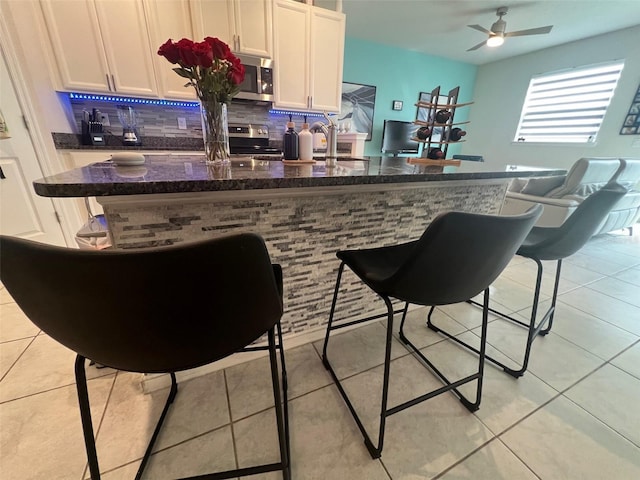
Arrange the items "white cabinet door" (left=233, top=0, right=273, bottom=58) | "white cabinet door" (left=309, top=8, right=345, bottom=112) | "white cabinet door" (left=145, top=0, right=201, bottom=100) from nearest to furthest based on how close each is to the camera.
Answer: "white cabinet door" (left=145, top=0, right=201, bottom=100) → "white cabinet door" (left=233, top=0, right=273, bottom=58) → "white cabinet door" (left=309, top=8, right=345, bottom=112)

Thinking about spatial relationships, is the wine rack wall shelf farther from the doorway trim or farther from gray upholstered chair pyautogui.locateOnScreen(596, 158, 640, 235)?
the doorway trim

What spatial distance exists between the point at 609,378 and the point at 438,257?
4.74ft

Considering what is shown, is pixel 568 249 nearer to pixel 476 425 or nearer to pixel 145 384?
pixel 476 425

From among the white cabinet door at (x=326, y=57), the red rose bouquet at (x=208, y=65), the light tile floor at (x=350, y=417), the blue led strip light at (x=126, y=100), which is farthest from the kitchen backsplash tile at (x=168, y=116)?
the red rose bouquet at (x=208, y=65)

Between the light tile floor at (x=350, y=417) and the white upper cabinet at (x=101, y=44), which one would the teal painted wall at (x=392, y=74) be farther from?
the light tile floor at (x=350, y=417)

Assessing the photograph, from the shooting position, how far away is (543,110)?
5020mm

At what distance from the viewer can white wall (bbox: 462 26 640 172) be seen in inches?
158

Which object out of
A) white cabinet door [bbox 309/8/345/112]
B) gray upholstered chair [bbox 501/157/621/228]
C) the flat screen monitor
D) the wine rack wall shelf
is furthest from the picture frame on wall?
the wine rack wall shelf

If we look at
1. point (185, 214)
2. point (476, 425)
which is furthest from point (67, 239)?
point (476, 425)

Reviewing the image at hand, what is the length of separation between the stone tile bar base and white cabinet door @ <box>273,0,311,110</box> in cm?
239

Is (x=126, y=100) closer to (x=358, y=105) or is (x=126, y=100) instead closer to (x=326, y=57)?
(x=326, y=57)

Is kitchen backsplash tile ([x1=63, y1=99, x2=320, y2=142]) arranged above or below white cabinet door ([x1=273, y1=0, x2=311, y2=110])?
below

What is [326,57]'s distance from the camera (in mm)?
3256

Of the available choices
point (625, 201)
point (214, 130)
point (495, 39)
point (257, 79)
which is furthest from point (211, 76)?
point (625, 201)
